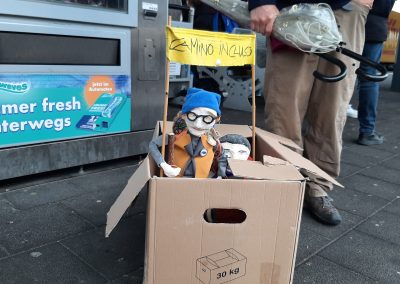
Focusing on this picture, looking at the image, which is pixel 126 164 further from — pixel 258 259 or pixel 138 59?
pixel 258 259

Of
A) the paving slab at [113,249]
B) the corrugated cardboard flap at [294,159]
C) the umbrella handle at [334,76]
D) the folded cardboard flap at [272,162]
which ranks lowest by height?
the paving slab at [113,249]

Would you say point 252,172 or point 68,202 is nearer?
point 252,172

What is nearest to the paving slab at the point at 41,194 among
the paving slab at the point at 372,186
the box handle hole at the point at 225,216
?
the box handle hole at the point at 225,216

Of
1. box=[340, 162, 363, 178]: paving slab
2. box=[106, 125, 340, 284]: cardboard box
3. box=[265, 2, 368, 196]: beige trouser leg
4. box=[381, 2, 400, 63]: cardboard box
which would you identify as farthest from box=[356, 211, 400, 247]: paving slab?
box=[381, 2, 400, 63]: cardboard box

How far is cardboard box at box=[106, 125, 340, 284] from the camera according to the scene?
51.1 inches

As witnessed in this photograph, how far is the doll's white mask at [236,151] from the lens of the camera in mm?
1778

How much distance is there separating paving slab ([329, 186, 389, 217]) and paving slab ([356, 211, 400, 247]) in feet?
0.24

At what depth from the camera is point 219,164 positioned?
5.45ft

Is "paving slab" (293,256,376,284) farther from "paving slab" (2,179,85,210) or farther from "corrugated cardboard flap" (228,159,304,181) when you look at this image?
"paving slab" (2,179,85,210)

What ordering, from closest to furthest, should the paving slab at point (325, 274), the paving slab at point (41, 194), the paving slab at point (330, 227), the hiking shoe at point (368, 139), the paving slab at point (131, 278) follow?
the paving slab at point (131, 278) → the paving slab at point (325, 274) → the paving slab at point (330, 227) → the paving slab at point (41, 194) → the hiking shoe at point (368, 139)

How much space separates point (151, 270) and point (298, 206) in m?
0.51

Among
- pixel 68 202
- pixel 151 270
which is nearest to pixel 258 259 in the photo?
pixel 151 270

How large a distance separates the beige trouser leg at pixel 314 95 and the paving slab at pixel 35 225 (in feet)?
3.82

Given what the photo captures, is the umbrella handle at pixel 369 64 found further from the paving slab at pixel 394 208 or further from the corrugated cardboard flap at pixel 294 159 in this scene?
the paving slab at pixel 394 208
